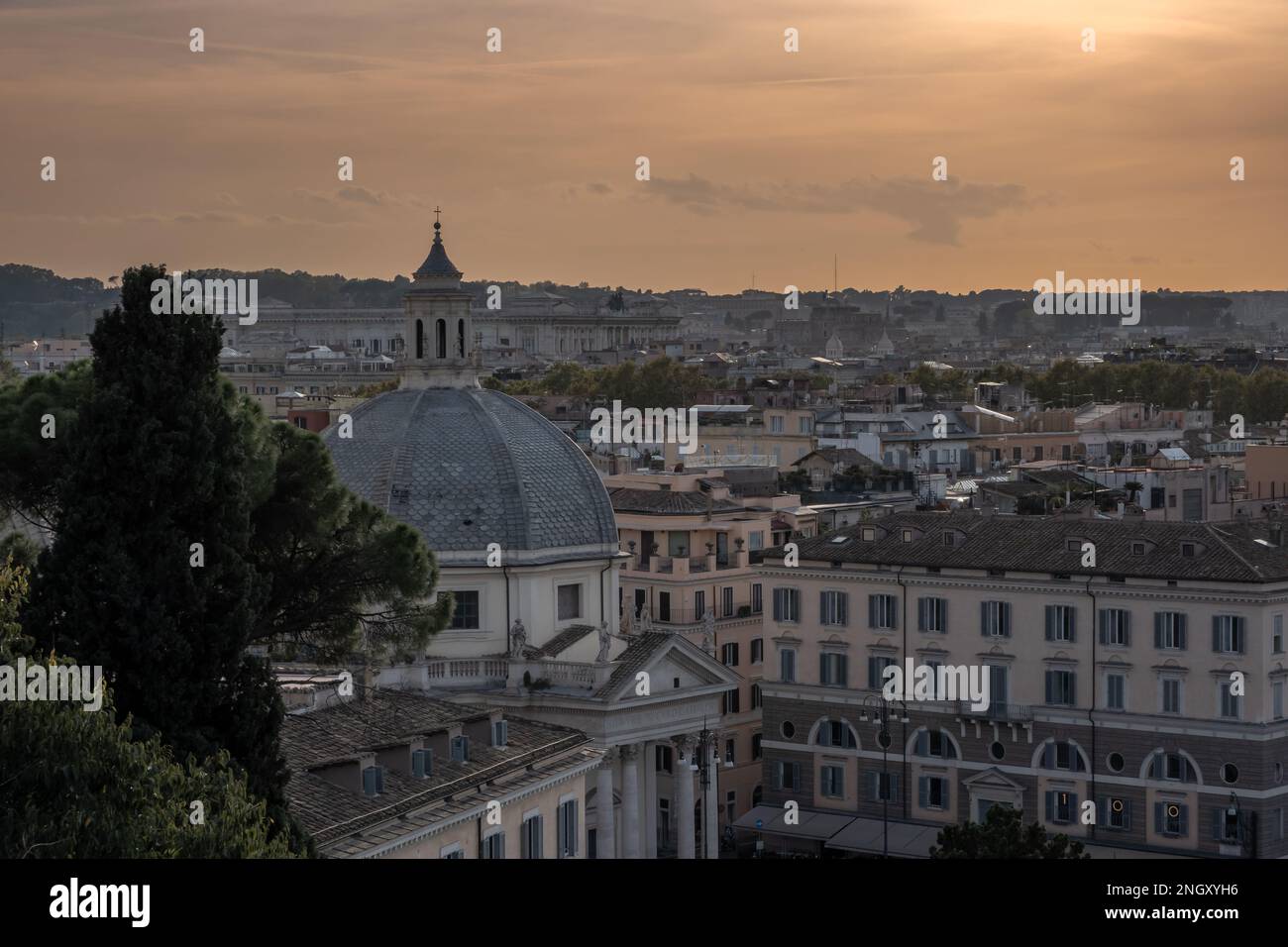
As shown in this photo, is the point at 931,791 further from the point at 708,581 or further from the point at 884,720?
the point at 708,581

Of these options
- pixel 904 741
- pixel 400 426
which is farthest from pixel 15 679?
pixel 904 741

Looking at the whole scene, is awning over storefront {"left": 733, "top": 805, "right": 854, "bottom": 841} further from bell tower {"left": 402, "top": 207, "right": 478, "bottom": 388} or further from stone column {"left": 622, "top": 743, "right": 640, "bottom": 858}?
bell tower {"left": 402, "top": 207, "right": 478, "bottom": 388}

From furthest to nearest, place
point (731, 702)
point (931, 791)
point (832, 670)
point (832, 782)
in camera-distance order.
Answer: point (731, 702) → point (832, 670) → point (832, 782) → point (931, 791)

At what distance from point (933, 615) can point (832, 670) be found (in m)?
1.96

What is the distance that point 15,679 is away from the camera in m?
14.0

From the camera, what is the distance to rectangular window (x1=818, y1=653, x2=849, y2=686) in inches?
1489

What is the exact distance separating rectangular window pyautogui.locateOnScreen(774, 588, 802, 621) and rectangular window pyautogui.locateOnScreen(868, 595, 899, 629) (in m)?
1.32

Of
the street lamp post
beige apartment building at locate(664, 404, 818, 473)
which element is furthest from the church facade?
beige apartment building at locate(664, 404, 818, 473)

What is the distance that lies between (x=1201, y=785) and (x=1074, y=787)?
1.88m

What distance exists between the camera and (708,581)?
42.0 m

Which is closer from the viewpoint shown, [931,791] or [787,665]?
[931,791]

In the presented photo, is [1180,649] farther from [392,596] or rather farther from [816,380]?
[816,380]

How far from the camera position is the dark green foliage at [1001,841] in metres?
24.2

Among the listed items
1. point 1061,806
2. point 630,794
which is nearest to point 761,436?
point 1061,806
